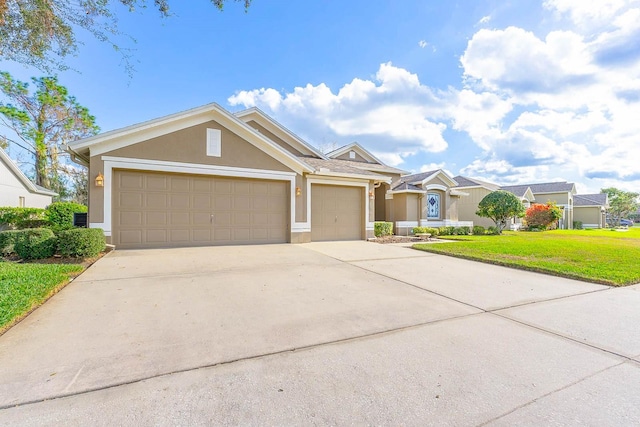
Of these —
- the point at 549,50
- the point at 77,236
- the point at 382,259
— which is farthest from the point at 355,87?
the point at 77,236

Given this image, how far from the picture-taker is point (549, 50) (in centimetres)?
982

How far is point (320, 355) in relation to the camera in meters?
2.85

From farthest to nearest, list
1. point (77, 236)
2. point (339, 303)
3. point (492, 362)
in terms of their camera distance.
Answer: point (77, 236) < point (339, 303) < point (492, 362)

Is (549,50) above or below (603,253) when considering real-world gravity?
above

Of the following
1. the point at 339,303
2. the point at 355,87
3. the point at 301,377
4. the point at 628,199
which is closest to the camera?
the point at 301,377

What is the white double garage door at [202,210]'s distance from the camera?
9.19 m

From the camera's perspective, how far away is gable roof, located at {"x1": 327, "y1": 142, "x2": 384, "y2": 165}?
18.9 m

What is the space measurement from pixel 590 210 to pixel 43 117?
191ft

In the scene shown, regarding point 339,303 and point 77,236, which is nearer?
point 339,303

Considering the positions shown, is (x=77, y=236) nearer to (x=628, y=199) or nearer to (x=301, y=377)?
(x=301, y=377)

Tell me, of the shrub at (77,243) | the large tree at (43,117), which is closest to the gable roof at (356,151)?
the shrub at (77,243)

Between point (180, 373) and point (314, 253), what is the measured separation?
6.75 m

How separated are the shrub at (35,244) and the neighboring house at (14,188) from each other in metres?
15.7

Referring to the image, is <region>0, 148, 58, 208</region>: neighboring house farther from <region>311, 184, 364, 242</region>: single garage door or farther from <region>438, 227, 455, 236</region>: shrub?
<region>438, 227, 455, 236</region>: shrub
